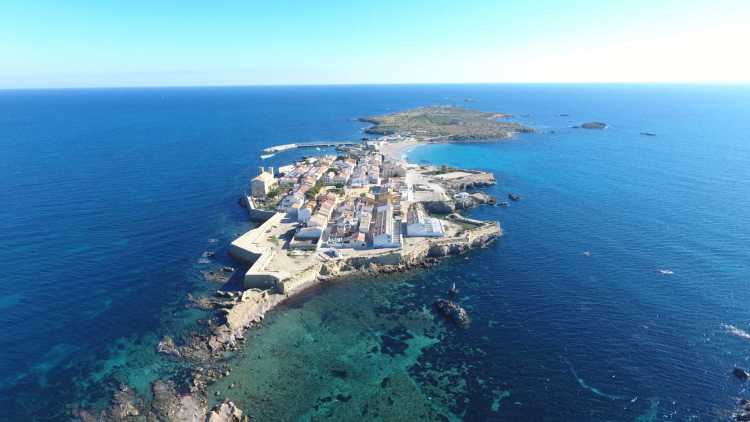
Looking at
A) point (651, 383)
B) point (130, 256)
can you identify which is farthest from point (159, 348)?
point (651, 383)

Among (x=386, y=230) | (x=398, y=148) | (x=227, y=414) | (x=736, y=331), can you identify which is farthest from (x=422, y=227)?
(x=398, y=148)

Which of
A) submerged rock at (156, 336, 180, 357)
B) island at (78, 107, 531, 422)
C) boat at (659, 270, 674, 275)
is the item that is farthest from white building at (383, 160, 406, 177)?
submerged rock at (156, 336, 180, 357)

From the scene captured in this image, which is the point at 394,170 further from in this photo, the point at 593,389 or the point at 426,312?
the point at 593,389

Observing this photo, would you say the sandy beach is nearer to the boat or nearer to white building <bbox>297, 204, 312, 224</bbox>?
white building <bbox>297, 204, 312, 224</bbox>

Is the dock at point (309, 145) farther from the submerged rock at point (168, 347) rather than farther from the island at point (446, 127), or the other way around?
the submerged rock at point (168, 347)

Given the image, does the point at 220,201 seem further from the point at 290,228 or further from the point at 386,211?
the point at 386,211
